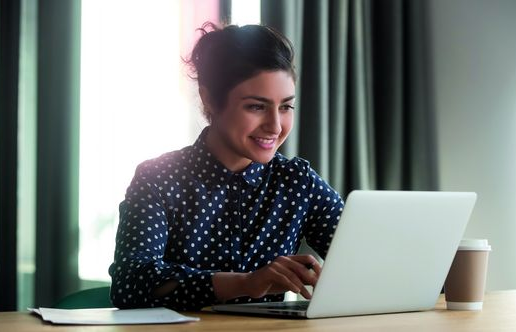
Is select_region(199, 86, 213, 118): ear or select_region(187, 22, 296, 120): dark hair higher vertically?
select_region(187, 22, 296, 120): dark hair

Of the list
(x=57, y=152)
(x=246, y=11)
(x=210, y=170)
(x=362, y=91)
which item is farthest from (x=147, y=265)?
(x=362, y=91)

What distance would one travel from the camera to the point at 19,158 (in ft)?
8.00

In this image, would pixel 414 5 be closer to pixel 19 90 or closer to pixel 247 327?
pixel 19 90

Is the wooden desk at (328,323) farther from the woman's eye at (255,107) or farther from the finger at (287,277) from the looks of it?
the woman's eye at (255,107)

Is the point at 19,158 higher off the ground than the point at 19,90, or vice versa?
the point at 19,90

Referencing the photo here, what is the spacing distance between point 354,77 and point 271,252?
134 centimetres

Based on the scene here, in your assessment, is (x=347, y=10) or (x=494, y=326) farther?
(x=347, y=10)

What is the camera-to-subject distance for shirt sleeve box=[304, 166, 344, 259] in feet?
6.45

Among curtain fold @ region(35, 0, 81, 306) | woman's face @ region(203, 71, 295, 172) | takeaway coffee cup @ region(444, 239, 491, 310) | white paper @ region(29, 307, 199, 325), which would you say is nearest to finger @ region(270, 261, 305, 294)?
white paper @ region(29, 307, 199, 325)

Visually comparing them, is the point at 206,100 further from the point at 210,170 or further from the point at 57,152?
the point at 57,152

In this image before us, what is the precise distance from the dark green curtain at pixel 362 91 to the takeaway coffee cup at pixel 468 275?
4.75ft

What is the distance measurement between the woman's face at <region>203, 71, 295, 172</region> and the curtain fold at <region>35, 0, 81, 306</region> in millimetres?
833

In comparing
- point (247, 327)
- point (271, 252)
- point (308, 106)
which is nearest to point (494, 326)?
point (247, 327)

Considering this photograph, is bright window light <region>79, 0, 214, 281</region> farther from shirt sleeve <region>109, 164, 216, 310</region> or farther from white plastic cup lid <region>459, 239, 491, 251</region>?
white plastic cup lid <region>459, 239, 491, 251</region>
